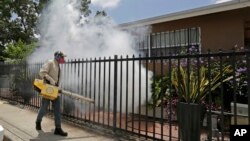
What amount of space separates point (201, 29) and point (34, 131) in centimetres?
586

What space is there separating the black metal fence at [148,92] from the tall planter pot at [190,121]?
55 cm

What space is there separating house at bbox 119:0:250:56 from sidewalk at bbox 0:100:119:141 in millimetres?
4463

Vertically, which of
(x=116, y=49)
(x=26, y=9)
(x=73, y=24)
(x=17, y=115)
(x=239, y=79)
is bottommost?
(x=17, y=115)

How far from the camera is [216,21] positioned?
35.0 ft

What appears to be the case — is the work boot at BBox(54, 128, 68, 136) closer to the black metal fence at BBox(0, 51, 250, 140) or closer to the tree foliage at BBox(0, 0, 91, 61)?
the black metal fence at BBox(0, 51, 250, 140)

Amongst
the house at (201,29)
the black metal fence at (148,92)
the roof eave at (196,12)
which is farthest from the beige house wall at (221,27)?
the black metal fence at (148,92)

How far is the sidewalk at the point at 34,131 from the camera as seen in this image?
736cm

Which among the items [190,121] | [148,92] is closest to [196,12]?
[148,92]

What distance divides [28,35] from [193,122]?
1275 inches

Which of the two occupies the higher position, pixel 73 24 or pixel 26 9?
pixel 26 9

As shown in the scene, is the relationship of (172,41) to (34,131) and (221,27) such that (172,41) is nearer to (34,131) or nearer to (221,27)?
(221,27)

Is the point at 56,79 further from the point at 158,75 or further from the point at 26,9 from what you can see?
the point at 26,9

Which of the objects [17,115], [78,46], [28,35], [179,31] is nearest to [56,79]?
[17,115]

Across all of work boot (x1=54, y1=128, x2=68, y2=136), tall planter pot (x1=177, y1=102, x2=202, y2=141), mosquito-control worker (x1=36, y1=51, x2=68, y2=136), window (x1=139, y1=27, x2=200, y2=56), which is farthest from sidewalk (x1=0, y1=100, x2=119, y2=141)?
window (x1=139, y1=27, x2=200, y2=56)
